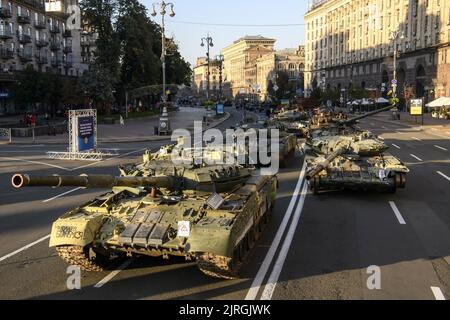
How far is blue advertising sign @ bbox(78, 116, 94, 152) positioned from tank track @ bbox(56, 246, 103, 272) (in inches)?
759

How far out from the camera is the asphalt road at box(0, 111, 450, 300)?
28.7 ft

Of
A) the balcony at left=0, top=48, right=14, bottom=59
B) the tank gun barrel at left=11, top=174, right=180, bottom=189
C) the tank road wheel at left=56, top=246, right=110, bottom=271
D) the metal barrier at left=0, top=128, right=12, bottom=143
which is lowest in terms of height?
the tank road wheel at left=56, top=246, right=110, bottom=271

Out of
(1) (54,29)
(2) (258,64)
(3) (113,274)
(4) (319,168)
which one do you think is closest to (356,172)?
(4) (319,168)

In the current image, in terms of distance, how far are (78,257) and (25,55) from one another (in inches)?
2616

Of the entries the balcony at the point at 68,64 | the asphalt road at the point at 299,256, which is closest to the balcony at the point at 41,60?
the balcony at the point at 68,64

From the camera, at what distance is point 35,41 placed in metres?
73.4

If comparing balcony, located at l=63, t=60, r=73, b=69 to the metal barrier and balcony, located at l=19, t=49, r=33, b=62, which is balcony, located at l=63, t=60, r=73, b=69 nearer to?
balcony, located at l=19, t=49, r=33, b=62

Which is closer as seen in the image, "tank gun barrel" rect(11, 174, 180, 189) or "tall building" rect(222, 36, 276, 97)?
"tank gun barrel" rect(11, 174, 180, 189)

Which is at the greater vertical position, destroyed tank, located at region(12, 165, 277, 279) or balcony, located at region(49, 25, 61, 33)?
balcony, located at region(49, 25, 61, 33)

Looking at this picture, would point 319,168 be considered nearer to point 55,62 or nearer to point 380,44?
point 55,62

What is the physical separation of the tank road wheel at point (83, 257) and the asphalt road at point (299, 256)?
0.56 feet

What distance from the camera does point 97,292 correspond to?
8.77 metres

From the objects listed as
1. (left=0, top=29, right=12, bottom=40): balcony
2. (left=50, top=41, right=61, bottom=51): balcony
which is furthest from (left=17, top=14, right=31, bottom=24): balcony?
(left=50, top=41, right=61, bottom=51): balcony
